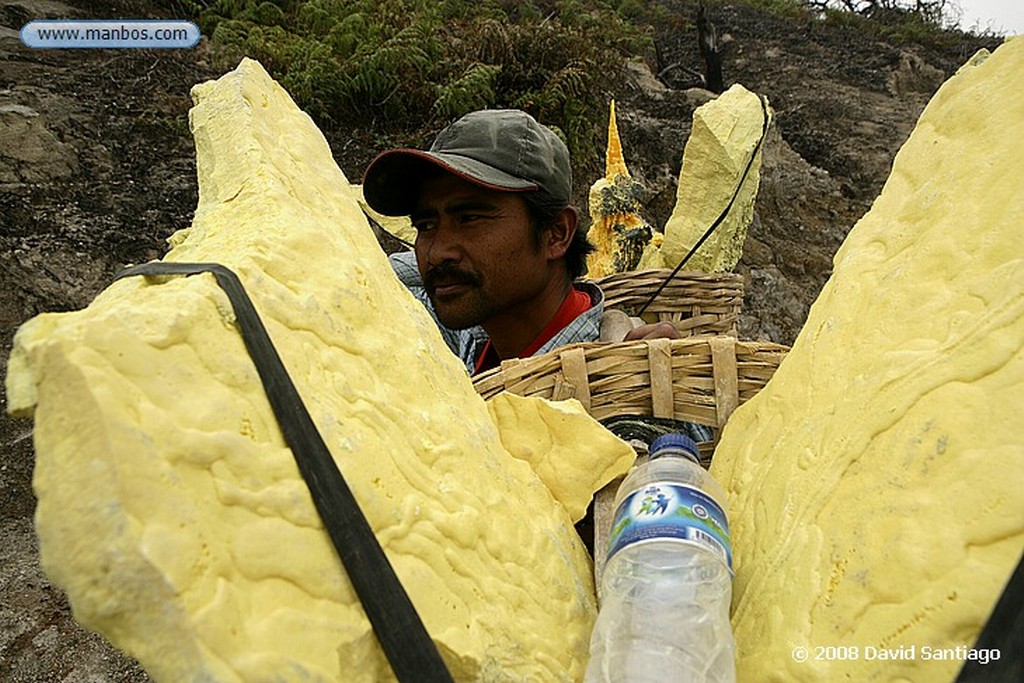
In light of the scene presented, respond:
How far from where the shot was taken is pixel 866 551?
0.64 metres

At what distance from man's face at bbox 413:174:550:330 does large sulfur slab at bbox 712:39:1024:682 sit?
903 millimetres

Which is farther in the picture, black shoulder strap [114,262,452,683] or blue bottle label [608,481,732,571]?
blue bottle label [608,481,732,571]

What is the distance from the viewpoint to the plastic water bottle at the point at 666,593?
66 centimetres

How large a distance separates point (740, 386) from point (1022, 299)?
63 centimetres

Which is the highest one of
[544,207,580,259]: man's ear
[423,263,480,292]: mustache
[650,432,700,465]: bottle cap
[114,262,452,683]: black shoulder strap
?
[114,262,452,683]: black shoulder strap

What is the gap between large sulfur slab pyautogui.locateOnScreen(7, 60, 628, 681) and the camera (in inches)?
17.4

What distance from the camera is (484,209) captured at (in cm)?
167

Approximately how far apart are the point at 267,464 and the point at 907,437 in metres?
0.56

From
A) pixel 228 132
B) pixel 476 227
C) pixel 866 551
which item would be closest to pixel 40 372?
pixel 228 132

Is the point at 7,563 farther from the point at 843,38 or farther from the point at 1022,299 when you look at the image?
the point at 843,38

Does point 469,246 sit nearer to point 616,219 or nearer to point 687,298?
point 687,298

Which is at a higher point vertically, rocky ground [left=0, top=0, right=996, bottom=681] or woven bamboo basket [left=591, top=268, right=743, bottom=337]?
woven bamboo basket [left=591, top=268, right=743, bottom=337]

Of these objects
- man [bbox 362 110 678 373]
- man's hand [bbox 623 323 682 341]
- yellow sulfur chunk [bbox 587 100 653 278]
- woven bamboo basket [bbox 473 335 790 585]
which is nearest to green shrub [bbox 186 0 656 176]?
yellow sulfur chunk [bbox 587 100 653 278]

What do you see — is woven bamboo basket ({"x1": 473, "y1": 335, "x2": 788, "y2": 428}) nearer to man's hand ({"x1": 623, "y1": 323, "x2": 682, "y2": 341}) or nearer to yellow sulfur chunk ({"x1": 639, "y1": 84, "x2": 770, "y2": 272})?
man's hand ({"x1": 623, "y1": 323, "x2": 682, "y2": 341})
